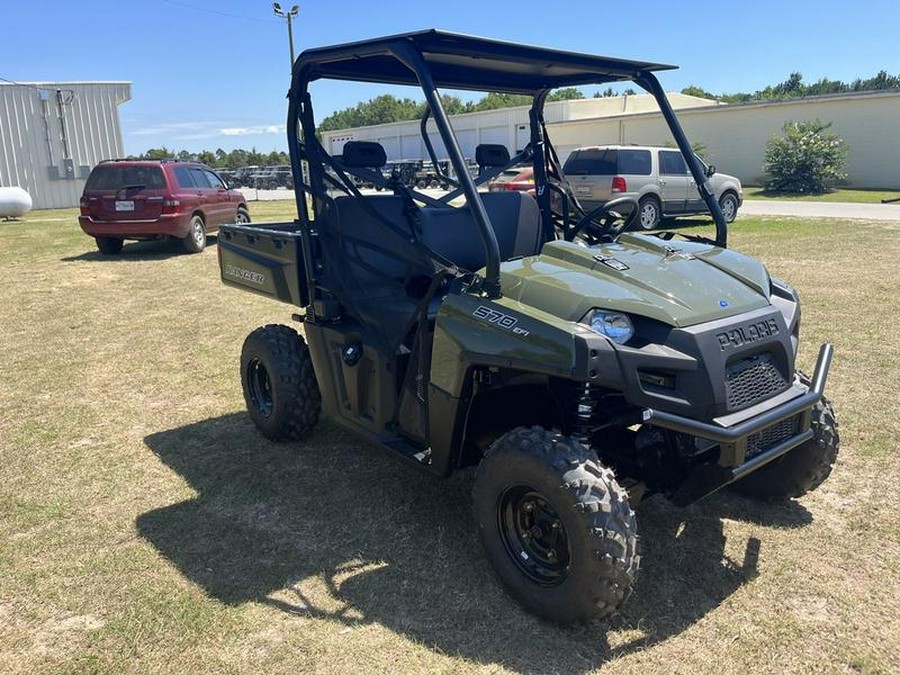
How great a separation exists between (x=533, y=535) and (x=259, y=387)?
2.46 m

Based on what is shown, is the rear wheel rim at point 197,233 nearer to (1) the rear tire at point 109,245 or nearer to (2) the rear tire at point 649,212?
(1) the rear tire at point 109,245

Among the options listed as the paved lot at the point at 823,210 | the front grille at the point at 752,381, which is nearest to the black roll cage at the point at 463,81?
the front grille at the point at 752,381

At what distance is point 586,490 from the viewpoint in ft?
8.35

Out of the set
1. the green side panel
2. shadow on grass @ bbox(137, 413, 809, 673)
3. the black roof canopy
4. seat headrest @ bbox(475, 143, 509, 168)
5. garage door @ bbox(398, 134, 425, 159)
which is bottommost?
shadow on grass @ bbox(137, 413, 809, 673)

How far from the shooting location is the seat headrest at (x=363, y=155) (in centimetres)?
374

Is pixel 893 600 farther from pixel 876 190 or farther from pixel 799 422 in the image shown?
pixel 876 190

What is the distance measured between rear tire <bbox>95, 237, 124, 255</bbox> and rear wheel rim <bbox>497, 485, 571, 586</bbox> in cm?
1154

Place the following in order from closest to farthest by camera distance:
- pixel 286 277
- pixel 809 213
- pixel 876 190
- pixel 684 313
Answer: pixel 684 313 < pixel 286 277 < pixel 809 213 < pixel 876 190

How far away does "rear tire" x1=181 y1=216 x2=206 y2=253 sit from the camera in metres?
12.6

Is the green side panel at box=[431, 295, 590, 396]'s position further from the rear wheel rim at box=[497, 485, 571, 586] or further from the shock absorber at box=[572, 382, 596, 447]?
the rear wheel rim at box=[497, 485, 571, 586]

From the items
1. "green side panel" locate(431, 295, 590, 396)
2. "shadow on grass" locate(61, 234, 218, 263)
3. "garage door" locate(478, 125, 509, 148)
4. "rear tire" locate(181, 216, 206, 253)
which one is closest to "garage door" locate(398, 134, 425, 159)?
"garage door" locate(478, 125, 509, 148)

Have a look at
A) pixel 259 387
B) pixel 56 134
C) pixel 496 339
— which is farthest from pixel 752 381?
pixel 56 134

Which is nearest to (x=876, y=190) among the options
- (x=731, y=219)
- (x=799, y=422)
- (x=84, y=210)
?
(x=731, y=219)

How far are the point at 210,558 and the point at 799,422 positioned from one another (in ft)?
8.58
